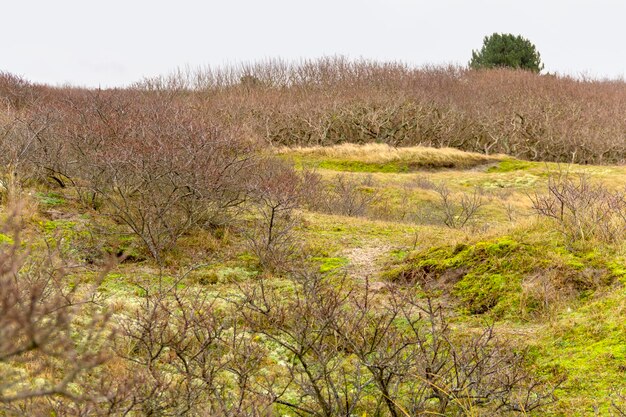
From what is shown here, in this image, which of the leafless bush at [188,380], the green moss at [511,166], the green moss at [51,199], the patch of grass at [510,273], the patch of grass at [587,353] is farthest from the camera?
the green moss at [511,166]

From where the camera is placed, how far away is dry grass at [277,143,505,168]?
2970 cm

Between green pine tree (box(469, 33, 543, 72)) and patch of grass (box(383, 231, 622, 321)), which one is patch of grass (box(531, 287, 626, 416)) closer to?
patch of grass (box(383, 231, 622, 321))

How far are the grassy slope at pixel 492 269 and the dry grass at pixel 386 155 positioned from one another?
18856 mm

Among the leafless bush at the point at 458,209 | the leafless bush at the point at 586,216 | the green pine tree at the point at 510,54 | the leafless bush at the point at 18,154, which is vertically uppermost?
the green pine tree at the point at 510,54

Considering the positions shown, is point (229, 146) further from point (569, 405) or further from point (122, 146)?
point (569, 405)

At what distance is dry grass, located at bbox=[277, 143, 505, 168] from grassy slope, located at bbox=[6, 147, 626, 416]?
742 inches

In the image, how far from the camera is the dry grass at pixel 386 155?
1169 inches

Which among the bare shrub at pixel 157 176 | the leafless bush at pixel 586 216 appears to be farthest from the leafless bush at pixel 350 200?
the leafless bush at pixel 586 216

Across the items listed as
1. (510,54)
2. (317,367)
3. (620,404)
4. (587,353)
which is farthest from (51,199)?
(510,54)

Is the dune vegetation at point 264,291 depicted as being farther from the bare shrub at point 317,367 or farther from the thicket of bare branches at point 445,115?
the thicket of bare branches at point 445,115

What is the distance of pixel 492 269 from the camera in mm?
6434

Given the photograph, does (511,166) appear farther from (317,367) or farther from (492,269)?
(317,367)

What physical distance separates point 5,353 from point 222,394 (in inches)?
92.2

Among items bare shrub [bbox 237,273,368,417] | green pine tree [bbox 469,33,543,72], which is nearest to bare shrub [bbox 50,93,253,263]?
bare shrub [bbox 237,273,368,417]
